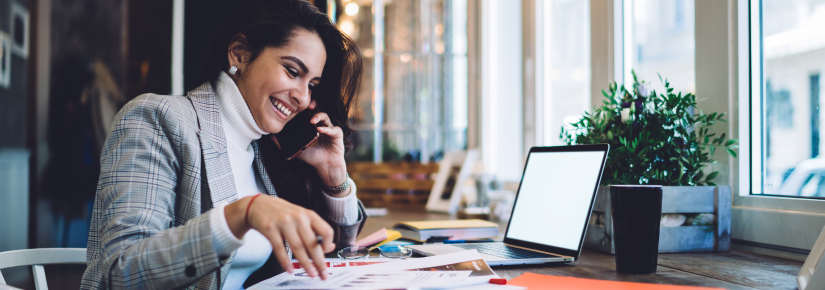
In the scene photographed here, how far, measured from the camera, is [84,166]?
2.51m

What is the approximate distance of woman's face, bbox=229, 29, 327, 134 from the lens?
1162 mm

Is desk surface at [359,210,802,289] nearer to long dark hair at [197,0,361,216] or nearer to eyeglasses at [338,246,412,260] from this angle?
eyeglasses at [338,246,412,260]

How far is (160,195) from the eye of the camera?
0.83 metres

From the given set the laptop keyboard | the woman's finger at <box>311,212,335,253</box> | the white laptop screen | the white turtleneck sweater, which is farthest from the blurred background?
the woman's finger at <box>311,212,335,253</box>

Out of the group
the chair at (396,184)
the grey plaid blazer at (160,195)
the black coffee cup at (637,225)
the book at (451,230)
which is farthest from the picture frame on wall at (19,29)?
the black coffee cup at (637,225)

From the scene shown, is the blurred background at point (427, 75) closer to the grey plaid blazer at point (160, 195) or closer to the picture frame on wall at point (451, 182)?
the picture frame on wall at point (451, 182)

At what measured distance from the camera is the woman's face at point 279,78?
45.8 inches

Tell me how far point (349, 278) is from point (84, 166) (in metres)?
2.34

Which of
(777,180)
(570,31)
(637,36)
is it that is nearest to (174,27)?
(570,31)

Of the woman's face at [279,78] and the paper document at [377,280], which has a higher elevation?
the woman's face at [279,78]

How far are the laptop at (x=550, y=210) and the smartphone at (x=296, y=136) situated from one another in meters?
0.43

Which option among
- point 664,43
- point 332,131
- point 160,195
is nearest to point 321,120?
point 332,131

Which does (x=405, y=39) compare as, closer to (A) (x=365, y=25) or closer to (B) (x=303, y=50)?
(A) (x=365, y=25)

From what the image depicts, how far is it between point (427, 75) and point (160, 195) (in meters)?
2.56
